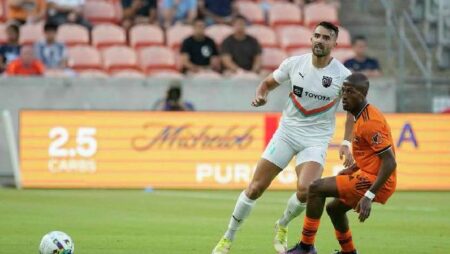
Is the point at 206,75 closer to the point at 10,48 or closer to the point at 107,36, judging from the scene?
the point at 107,36

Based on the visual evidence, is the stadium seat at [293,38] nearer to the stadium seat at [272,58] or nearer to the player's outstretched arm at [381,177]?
the stadium seat at [272,58]

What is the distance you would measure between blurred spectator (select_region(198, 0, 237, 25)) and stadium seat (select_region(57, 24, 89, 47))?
3033 mm

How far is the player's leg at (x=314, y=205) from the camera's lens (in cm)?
1062

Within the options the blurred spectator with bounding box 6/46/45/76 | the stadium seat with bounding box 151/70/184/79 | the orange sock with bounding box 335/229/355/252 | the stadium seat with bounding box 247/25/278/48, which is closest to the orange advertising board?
the blurred spectator with bounding box 6/46/45/76

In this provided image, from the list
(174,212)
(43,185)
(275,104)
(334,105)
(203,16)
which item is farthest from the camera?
(203,16)

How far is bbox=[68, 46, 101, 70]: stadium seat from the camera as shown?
23.2 meters

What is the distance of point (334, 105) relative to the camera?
12.0m

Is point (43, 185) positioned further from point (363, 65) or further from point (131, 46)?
point (363, 65)

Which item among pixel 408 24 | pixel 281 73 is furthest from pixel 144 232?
pixel 408 24

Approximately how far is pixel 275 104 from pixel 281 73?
11.0 meters

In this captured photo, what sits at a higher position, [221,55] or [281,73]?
[281,73]

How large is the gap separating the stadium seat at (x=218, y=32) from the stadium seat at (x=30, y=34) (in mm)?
3660

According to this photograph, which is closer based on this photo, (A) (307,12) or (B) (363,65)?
(B) (363,65)

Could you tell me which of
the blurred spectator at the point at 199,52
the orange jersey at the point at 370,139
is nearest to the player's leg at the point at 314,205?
the orange jersey at the point at 370,139
